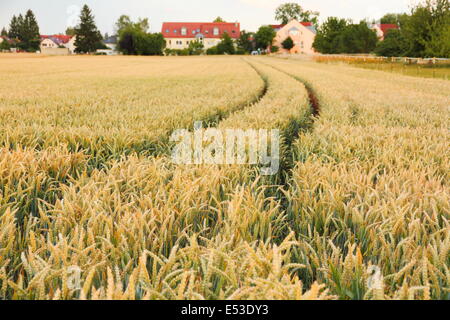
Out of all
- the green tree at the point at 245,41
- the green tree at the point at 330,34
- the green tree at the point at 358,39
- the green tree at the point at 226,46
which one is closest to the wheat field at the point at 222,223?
the green tree at the point at 358,39

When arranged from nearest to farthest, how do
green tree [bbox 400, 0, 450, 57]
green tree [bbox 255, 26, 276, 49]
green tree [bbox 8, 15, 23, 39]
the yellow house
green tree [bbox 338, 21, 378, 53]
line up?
green tree [bbox 400, 0, 450, 57]
green tree [bbox 338, 21, 378, 53]
green tree [bbox 8, 15, 23, 39]
green tree [bbox 255, 26, 276, 49]
the yellow house

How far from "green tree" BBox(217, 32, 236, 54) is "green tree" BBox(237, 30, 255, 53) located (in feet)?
11.3

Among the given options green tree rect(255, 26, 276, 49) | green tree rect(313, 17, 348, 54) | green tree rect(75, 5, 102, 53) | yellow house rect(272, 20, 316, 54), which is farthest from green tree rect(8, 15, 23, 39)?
green tree rect(313, 17, 348, 54)

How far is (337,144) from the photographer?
350 cm

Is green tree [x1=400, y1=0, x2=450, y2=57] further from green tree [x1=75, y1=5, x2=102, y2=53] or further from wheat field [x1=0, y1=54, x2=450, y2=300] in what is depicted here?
green tree [x1=75, y1=5, x2=102, y2=53]

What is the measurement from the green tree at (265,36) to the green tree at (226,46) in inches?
306

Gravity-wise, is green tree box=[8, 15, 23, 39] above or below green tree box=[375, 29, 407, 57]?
above

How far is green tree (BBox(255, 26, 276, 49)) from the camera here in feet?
287

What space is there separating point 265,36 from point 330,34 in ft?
95.5

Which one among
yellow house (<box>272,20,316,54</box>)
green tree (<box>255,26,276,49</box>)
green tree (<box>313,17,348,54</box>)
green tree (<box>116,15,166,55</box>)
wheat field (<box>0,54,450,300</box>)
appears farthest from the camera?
yellow house (<box>272,20,316,54</box>)

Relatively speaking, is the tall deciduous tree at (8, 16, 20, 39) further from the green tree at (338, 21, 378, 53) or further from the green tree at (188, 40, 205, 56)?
the green tree at (338, 21, 378, 53)

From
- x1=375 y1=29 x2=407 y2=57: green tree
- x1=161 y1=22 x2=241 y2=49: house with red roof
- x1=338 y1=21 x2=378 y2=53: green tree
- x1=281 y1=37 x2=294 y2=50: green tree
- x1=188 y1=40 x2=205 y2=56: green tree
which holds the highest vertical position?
x1=161 y1=22 x2=241 y2=49: house with red roof

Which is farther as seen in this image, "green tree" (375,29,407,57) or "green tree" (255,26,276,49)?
"green tree" (255,26,276,49)

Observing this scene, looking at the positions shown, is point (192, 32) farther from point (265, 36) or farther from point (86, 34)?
point (86, 34)
